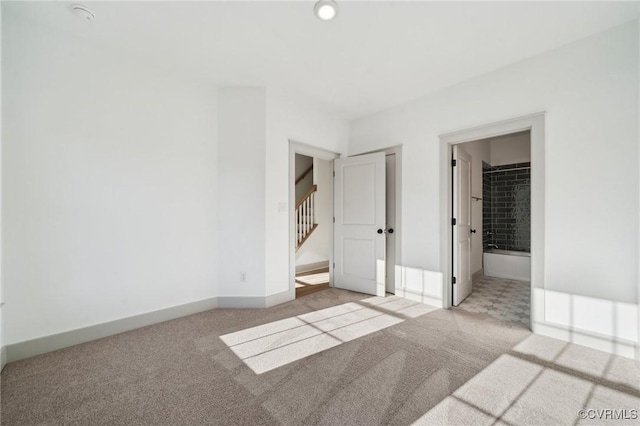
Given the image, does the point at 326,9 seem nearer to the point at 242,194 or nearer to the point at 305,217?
the point at 242,194

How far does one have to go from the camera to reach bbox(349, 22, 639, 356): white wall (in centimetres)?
232

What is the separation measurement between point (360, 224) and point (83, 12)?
3730 mm

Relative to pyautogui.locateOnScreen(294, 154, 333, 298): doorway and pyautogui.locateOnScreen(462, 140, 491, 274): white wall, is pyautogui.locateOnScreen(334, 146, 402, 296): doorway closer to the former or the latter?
pyautogui.locateOnScreen(294, 154, 333, 298): doorway

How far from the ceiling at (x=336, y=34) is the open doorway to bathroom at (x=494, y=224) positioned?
→ 125 cm

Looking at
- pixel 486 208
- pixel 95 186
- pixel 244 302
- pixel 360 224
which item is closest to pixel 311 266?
pixel 360 224

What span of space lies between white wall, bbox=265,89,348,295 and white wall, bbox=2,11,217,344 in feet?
2.57

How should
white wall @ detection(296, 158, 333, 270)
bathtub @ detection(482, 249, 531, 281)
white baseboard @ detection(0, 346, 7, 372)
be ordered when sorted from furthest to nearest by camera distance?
white wall @ detection(296, 158, 333, 270), bathtub @ detection(482, 249, 531, 281), white baseboard @ detection(0, 346, 7, 372)

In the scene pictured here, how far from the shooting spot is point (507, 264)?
5000 mm

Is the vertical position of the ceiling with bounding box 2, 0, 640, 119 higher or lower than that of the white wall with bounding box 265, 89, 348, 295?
higher

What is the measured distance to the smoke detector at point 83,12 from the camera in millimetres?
2174

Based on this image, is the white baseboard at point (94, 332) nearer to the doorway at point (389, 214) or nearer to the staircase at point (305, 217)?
the doorway at point (389, 214)

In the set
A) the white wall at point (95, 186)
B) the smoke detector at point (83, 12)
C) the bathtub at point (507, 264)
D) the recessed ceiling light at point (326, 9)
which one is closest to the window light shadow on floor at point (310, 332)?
the white wall at point (95, 186)

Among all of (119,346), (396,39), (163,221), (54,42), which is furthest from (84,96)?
(396,39)

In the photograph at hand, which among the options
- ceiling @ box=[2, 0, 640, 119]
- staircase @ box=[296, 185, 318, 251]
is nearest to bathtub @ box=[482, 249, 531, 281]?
ceiling @ box=[2, 0, 640, 119]
